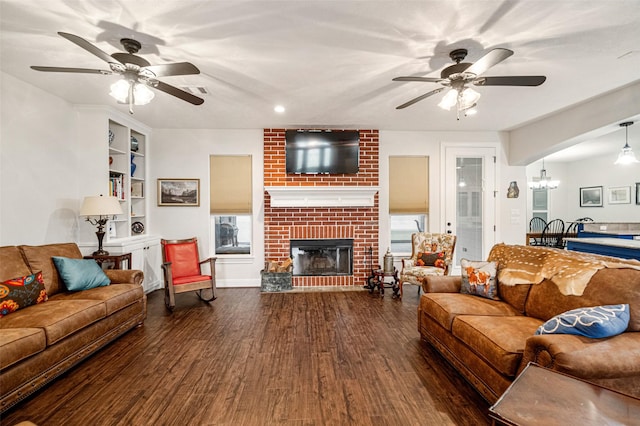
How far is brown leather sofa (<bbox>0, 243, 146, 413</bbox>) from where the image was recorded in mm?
1850

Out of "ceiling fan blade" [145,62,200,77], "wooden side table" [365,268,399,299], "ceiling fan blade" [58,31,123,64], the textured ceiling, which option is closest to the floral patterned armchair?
"wooden side table" [365,268,399,299]

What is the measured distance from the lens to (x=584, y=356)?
1.41 meters

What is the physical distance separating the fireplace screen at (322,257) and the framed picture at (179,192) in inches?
69.4

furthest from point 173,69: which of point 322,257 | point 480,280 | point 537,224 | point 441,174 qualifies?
point 537,224

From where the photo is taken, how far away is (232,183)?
4.78 metres

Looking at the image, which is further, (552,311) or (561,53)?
(561,53)

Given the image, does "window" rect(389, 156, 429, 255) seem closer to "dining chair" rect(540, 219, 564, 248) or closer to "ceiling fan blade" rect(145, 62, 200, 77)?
"ceiling fan blade" rect(145, 62, 200, 77)

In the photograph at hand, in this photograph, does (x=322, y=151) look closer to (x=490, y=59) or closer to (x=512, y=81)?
(x=512, y=81)

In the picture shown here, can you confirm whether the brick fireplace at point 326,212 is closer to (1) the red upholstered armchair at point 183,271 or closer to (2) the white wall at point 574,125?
(1) the red upholstered armchair at point 183,271

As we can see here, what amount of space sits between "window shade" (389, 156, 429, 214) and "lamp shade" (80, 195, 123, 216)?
13.0ft

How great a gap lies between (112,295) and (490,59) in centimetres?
369

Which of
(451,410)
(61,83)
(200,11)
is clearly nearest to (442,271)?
(451,410)

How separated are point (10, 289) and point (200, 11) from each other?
257cm

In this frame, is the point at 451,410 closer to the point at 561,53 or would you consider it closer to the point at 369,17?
the point at 369,17
